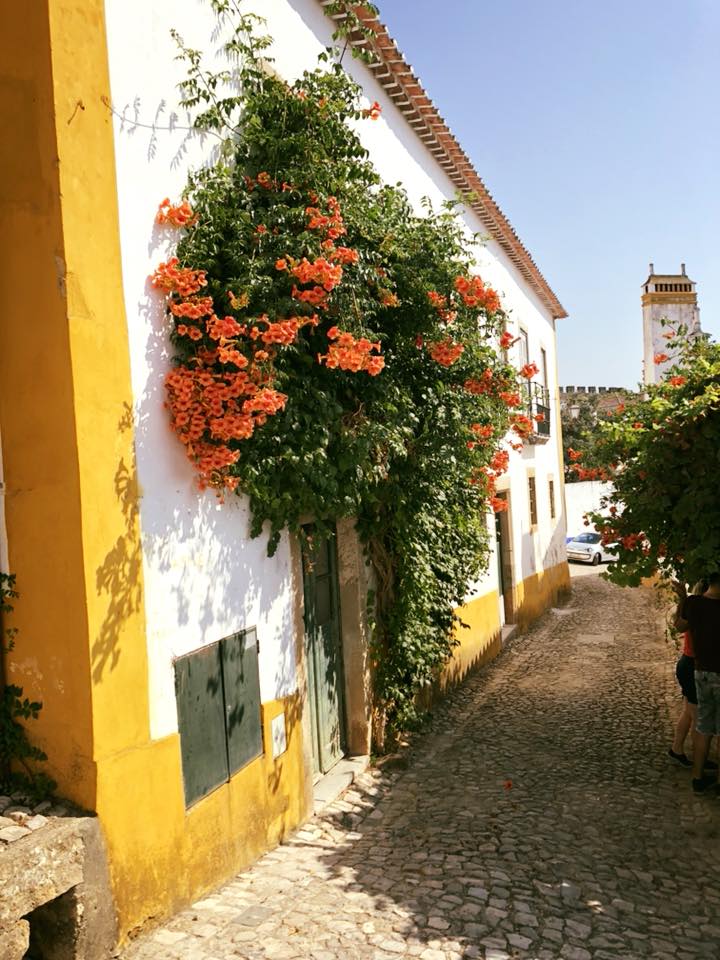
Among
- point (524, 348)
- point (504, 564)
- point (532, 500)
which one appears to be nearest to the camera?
point (504, 564)

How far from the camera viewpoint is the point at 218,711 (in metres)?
4.52

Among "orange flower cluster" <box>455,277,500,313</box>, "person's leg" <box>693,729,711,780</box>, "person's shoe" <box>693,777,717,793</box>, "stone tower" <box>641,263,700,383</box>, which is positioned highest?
"stone tower" <box>641,263,700,383</box>

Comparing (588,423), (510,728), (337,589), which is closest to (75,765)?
(337,589)

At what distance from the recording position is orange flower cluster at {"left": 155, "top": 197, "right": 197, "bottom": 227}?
4324 mm

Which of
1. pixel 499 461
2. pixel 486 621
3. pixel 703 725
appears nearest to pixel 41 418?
pixel 499 461

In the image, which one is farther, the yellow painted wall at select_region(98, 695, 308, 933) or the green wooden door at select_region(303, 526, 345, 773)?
the green wooden door at select_region(303, 526, 345, 773)

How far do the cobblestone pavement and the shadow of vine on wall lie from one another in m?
1.38

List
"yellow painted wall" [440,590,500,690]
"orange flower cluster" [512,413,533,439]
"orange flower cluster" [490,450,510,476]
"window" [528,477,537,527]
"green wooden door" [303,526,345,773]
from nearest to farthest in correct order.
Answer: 1. "green wooden door" [303,526,345,773]
2. "orange flower cluster" [512,413,533,439]
3. "orange flower cluster" [490,450,510,476]
4. "yellow painted wall" [440,590,500,690]
5. "window" [528,477,537,527]

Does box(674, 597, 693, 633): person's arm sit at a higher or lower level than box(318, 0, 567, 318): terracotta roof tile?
lower

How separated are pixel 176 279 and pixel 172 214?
38cm

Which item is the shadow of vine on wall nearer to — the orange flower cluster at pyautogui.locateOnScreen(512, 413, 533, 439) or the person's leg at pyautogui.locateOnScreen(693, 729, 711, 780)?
the orange flower cluster at pyautogui.locateOnScreen(512, 413, 533, 439)

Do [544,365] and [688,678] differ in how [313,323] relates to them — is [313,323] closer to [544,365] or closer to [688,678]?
[688,678]

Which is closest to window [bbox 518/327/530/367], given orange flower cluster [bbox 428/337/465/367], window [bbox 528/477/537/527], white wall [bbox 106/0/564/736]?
window [bbox 528/477/537/527]

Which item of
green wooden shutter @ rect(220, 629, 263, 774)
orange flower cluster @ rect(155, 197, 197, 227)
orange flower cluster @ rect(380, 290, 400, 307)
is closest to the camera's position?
orange flower cluster @ rect(155, 197, 197, 227)
